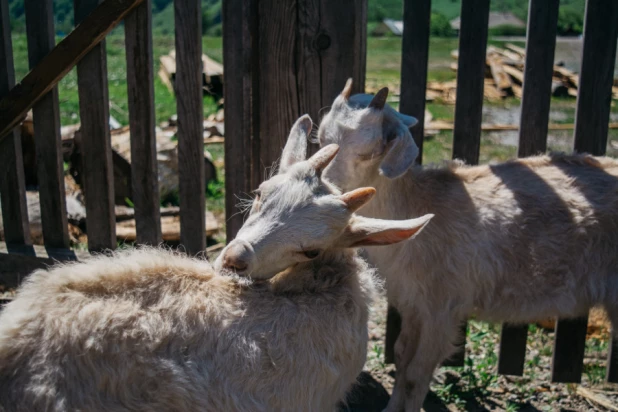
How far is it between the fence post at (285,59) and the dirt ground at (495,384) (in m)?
1.70

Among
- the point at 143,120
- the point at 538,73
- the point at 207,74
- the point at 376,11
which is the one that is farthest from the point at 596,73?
the point at 376,11

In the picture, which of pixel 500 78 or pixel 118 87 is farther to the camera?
pixel 118 87

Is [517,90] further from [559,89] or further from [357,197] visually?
[357,197]

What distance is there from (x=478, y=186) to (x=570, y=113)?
8225 mm

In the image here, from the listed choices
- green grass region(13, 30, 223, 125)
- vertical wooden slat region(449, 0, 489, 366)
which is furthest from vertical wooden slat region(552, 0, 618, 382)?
green grass region(13, 30, 223, 125)

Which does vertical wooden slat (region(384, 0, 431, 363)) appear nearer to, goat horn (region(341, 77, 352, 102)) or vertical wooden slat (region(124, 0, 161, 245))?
goat horn (region(341, 77, 352, 102))

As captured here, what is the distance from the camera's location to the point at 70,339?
8.73 ft

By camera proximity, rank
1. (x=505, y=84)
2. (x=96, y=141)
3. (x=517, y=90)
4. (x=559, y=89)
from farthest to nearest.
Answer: (x=505, y=84), (x=517, y=90), (x=559, y=89), (x=96, y=141)

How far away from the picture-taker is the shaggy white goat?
2.65 m

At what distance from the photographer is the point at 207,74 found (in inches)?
476

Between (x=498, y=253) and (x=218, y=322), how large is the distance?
219 cm

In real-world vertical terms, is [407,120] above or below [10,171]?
above

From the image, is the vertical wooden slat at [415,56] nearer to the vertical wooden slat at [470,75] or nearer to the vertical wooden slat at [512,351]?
the vertical wooden slat at [470,75]

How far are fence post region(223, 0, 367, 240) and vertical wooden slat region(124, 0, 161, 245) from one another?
20.8 inches
